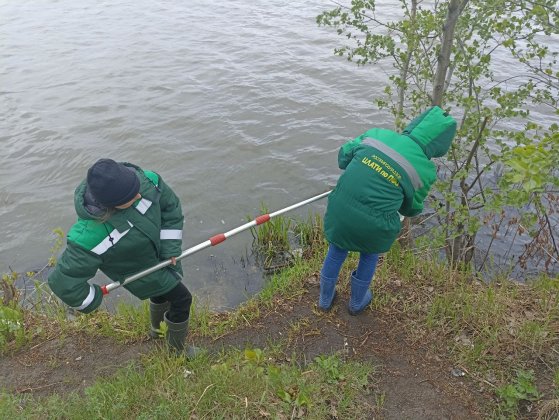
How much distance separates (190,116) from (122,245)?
24.8ft

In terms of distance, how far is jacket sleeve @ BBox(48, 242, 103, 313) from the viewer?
128 inches

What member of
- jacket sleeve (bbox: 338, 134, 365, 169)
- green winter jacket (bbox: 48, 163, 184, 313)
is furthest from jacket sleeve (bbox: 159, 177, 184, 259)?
jacket sleeve (bbox: 338, 134, 365, 169)

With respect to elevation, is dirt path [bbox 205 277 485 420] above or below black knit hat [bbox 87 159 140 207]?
below

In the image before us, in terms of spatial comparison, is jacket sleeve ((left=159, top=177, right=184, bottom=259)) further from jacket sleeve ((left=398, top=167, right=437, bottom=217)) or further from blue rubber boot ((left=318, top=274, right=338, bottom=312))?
jacket sleeve ((left=398, top=167, right=437, bottom=217))

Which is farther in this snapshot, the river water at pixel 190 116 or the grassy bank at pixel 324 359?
the river water at pixel 190 116

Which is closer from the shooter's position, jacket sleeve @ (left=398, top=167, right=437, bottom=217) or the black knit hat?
the black knit hat

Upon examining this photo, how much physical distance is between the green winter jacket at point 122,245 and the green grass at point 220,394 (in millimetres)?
652

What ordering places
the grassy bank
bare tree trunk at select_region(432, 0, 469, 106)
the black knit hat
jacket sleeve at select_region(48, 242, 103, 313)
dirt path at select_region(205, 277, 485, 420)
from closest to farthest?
the black knit hat < jacket sleeve at select_region(48, 242, 103, 313) < the grassy bank < dirt path at select_region(205, 277, 485, 420) < bare tree trunk at select_region(432, 0, 469, 106)

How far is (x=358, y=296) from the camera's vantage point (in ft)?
14.2

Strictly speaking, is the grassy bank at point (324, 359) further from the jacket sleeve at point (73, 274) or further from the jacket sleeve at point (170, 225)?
the jacket sleeve at point (170, 225)

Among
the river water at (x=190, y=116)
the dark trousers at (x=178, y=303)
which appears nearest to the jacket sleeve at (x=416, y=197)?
the dark trousers at (x=178, y=303)

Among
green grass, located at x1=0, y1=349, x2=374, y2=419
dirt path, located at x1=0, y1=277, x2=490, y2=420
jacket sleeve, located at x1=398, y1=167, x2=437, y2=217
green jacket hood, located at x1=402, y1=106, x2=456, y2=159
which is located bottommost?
dirt path, located at x1=0, y1=277, x2=490, y2=420

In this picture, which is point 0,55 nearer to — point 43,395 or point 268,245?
point 268,245

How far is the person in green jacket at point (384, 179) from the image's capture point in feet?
11.7
